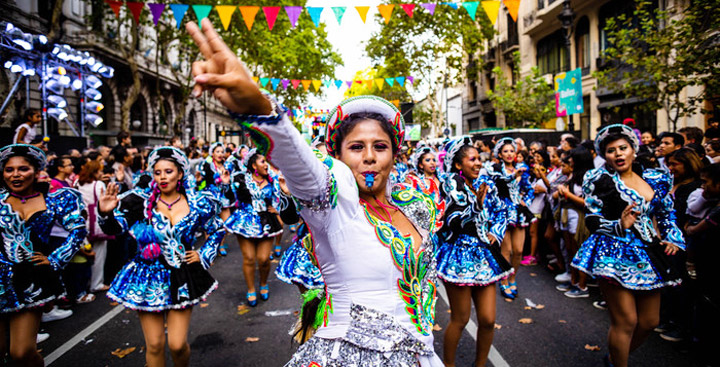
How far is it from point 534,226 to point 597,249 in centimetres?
439

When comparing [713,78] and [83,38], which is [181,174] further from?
[83,38]

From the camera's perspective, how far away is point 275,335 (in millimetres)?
5078

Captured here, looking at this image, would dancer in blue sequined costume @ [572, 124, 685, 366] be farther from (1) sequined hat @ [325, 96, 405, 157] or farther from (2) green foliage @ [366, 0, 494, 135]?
(2) green foliage @ [366, 0, 494, 135]

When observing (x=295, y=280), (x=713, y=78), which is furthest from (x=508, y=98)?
(x=295, y=280)

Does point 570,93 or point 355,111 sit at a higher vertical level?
point 570,93

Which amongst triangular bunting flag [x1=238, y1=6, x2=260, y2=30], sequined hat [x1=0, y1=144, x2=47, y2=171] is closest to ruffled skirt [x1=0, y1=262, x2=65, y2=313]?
sequined hat [x1=0, y1=144, x2=47, y2=171]

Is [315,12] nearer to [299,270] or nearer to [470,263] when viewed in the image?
[299,270]

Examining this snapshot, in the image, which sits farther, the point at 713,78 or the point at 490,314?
the point at 713,78

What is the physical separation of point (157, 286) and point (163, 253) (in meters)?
0.29

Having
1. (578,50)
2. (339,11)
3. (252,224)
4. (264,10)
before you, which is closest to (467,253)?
(252,224)

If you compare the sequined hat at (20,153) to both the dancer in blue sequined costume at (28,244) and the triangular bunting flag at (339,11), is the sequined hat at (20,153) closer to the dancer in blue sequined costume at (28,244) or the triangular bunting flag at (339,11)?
the dancer in blue sequined costume at (28,244)

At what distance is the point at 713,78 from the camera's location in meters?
7.63

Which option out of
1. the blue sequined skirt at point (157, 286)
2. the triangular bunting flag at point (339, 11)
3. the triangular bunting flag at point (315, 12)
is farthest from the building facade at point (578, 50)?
the blue sequined skirt at point (157, 286)

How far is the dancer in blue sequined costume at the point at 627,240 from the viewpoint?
3521mm
